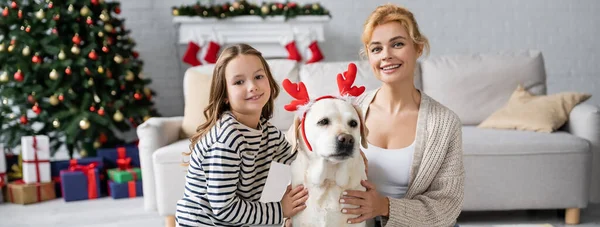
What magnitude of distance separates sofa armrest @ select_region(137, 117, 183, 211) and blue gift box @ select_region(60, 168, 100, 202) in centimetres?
77

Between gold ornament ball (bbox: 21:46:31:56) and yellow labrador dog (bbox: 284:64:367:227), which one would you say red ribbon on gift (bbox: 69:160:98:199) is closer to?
gold ornament ball (bbox: 21:46:31:56)

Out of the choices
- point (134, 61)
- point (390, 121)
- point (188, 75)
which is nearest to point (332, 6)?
point (134, 61)

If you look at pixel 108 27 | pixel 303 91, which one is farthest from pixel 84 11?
pixel 303 91

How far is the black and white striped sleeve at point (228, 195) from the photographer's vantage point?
1552mm

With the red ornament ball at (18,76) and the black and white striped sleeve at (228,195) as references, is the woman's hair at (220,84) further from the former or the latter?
the red ornament ball at (18,76)

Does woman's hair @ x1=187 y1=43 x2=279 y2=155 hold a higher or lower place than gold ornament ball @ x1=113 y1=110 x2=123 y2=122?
higher

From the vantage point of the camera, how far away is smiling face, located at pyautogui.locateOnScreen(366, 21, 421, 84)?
176cm

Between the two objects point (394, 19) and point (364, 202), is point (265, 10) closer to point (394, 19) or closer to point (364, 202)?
point (394, 19)

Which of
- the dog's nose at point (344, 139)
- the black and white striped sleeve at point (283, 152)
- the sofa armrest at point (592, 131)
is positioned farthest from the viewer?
the sofa armrest at point (592, 131)

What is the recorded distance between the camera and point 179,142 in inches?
128

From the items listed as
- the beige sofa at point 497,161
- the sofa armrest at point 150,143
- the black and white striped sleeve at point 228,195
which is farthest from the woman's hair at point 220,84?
the sofa armrest at point 150,143

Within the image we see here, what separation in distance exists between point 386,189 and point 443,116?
0.86ft

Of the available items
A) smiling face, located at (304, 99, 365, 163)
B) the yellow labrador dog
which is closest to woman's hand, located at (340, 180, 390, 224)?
the yellow labrador dog

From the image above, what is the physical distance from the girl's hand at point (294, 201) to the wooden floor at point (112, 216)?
1.68 meters
